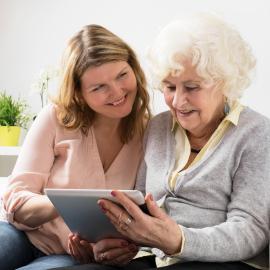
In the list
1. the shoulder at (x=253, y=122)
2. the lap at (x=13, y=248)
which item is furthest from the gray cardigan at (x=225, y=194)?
the lap at (x=13, y=248)

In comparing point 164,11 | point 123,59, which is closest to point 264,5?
point 164,11

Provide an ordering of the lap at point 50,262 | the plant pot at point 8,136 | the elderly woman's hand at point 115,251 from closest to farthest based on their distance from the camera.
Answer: the elderly woman's hand at point 115,251 < the lap at point 50,262 < the plant pot at point 8,136

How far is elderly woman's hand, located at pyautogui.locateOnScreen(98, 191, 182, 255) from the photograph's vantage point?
48.1 inches

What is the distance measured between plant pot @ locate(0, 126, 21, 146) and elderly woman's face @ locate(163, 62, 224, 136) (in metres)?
1.30

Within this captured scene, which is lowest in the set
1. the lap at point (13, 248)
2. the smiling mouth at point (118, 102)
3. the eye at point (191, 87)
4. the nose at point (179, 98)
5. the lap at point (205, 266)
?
the lap at point (13, 248)

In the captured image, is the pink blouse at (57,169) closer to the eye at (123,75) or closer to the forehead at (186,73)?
the eye at (123,75)

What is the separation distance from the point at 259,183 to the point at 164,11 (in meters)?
1.44

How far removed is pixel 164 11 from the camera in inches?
102

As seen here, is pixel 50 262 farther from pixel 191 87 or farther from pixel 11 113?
pixel 11 113

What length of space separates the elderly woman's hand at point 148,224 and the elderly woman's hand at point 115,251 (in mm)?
150

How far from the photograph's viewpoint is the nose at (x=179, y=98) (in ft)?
4.72

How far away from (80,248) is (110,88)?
1.59 feet

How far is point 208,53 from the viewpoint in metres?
1.42

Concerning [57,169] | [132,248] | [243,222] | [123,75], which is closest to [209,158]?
[243,222]
